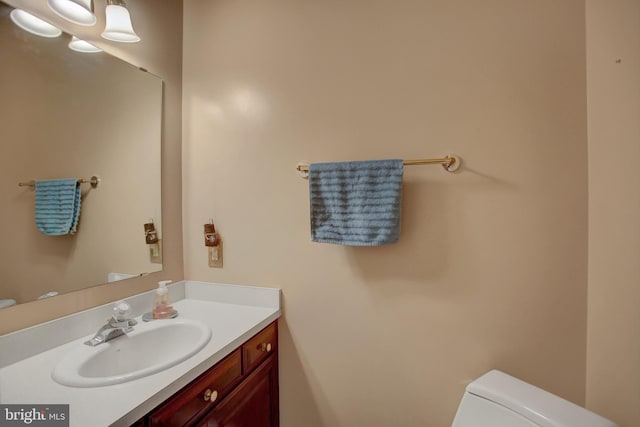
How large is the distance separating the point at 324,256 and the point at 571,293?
0.93m

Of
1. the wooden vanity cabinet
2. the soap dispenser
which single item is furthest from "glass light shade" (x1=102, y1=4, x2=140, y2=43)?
the wooden vanity cabinet

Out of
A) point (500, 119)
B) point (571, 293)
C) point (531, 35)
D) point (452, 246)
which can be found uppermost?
point (531, 35)

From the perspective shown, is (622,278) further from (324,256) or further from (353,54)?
(353,54)

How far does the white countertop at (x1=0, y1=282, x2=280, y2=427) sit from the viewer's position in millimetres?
636

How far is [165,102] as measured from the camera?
140cm

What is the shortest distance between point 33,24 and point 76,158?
17.7 inches

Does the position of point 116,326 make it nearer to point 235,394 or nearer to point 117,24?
point 235,394

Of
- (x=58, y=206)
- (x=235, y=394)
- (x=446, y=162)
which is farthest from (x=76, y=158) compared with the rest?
(x=446, y=162)

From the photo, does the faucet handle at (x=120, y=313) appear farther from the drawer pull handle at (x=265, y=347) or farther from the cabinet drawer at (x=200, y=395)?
the drawer pull handle at (x=265, y=347)

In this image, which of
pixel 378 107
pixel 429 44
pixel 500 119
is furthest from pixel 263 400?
pixel 429 44

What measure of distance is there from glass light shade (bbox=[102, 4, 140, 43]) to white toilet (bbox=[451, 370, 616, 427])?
6.32 ft

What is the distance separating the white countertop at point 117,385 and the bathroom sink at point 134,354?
0.7 inches

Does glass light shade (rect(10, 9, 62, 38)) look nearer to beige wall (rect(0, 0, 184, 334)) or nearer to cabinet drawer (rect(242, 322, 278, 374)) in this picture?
beige wall (rect(0, 0, 184, 334))

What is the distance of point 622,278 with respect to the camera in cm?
82
